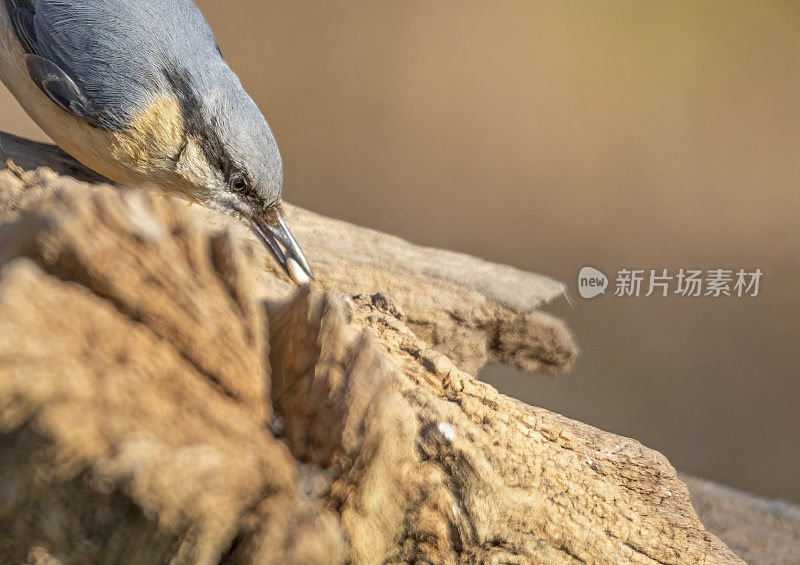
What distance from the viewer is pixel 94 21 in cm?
109

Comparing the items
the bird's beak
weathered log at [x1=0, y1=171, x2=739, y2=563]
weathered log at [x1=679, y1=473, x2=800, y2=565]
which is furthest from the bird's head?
weathered log at [x1=679, y1=473, x2=800, y2=565]

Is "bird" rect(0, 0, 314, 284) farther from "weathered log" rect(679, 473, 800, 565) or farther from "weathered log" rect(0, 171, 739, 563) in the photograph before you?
"weathered log" rect(679, 473, 800, 565)

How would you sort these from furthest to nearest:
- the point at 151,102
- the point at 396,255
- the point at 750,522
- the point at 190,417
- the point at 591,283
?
1. the point at 591,283
2. the point at 750,522
3. the point at 396,255
4. the point at 151,102
5. the point at 190,417

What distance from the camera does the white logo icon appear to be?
1827 mm

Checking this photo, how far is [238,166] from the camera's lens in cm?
109

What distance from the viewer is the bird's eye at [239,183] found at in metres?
1.10

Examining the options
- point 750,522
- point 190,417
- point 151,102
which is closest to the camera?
point 190,417

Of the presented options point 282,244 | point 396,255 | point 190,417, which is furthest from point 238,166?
point 190,417

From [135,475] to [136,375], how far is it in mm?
60

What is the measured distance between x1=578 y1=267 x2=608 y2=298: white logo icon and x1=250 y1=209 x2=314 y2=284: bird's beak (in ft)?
3.10

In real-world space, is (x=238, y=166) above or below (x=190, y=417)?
above

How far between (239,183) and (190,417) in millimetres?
731

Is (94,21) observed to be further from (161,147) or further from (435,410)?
(435,410)

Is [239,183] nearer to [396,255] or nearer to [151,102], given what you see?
[151,102]
